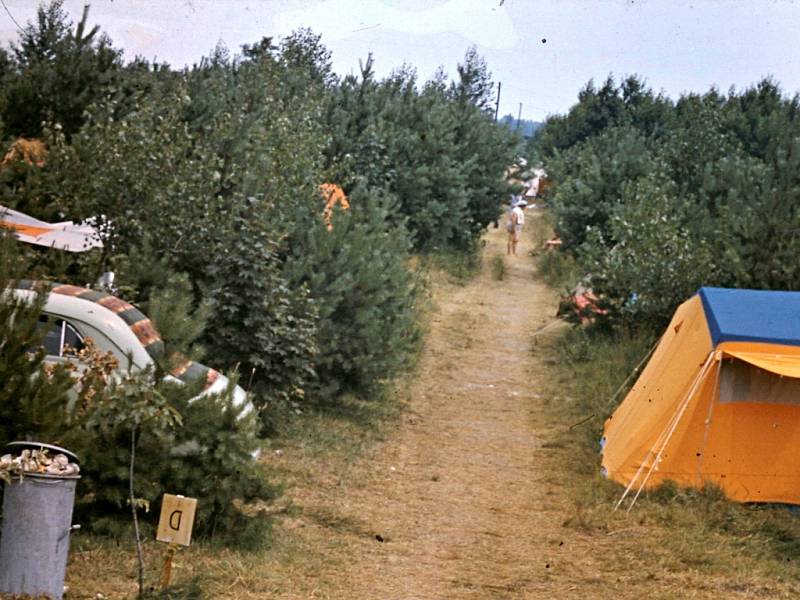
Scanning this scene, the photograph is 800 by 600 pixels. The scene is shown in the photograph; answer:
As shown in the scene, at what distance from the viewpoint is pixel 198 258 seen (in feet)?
42.7

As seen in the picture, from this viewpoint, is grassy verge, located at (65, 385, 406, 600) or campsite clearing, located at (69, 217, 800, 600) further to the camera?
campsite clearing, located at (69, 217, 800, 600)

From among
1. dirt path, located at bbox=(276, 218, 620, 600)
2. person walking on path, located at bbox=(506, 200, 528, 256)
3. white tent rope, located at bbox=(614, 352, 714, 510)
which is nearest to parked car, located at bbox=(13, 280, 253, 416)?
dirt path, located at bbox=(276, 218, 620, 600)

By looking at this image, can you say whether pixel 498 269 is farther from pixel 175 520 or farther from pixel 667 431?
pixel 175 520

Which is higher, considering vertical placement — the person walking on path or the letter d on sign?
the person walking on path

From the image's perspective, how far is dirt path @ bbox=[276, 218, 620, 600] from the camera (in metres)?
9.16

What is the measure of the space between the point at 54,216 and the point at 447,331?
909 cm

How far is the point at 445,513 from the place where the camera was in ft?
37.5

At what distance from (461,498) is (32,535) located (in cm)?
604

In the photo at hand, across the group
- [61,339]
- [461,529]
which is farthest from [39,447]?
[461,529]

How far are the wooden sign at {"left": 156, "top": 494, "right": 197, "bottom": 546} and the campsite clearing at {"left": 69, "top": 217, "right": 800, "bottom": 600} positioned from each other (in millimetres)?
679

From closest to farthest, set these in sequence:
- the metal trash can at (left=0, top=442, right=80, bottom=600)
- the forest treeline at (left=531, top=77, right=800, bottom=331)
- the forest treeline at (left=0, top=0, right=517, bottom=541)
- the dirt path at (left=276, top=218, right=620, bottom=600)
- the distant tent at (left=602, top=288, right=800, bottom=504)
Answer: the metal trash can at (left=0, top=442, right=80, bottom=600) → the forest treeline at (left=0, top=0, right=517, bottom=541) → the dirt path at (left=276, top=218, right=620, bottom=600) → the distant tent at (left=602, top=288, right=800, bottom=504) → the forest treeline at (left=531, top=77, right=800, bottom=331)

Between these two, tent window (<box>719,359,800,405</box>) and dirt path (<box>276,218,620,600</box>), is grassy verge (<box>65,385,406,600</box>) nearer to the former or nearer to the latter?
dirt path (<box>276,218,620,600</box>)

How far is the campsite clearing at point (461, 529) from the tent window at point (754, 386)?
108 cm

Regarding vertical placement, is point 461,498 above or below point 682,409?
below
